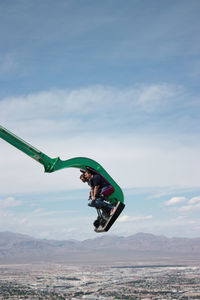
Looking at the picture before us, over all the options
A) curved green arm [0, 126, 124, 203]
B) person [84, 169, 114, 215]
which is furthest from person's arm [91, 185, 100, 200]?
curved green arm [0, 126, 124, 203]

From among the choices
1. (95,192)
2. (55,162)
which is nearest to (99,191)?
(95,192)

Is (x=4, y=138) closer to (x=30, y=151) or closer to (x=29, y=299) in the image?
(x=30, y=151)

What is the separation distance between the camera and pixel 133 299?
18375 cm

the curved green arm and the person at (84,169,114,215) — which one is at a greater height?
the curved green arm

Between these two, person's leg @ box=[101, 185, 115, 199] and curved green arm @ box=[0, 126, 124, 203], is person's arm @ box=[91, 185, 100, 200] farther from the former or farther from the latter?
curved green arm @ box=[0, 126, 124, 203]

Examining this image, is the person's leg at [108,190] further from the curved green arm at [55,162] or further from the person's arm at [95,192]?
the person's arm at [95,192]

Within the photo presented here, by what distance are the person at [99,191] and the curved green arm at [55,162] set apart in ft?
0.51

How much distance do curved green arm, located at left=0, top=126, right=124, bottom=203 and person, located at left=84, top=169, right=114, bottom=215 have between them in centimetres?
16

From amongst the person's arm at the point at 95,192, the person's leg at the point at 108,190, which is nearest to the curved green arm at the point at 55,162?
the person's leg at the point at 108,190

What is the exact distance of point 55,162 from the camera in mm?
10359

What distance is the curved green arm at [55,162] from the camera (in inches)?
372

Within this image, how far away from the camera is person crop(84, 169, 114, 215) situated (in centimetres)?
1165

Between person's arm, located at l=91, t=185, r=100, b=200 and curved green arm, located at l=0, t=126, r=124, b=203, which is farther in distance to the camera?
person's arm, located at l=91, t=185, r=100, b=200

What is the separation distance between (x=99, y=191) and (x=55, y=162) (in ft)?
7.32
